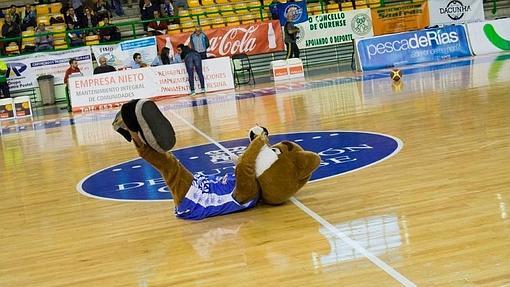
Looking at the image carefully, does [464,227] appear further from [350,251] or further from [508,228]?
[350,251]

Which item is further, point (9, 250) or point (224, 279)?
point (9, 250)

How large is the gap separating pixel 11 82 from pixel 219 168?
1570 centimetres

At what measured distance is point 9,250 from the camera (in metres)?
4.91

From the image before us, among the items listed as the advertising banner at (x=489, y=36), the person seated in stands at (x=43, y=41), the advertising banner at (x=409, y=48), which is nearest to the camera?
the advertising banner at (x=409, y=48)

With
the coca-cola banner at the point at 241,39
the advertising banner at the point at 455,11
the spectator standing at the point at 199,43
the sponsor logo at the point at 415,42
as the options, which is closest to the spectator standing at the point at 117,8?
the coca-cola banner at the point at 241,39

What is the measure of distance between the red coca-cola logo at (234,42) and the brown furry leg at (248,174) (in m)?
16.9

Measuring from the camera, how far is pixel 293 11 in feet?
74.3

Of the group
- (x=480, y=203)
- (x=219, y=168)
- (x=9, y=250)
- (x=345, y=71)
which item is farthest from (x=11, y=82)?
(x=480, y=203)

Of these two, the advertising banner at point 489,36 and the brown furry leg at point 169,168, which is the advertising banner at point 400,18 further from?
the brown furry leg at point 169,168

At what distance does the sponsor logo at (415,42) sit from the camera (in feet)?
67.3

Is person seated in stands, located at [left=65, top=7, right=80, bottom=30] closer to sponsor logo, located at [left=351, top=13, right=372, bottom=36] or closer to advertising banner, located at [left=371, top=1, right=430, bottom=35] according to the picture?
sponsor logo, located at [left=351, top=13, right=372, bottom=36]

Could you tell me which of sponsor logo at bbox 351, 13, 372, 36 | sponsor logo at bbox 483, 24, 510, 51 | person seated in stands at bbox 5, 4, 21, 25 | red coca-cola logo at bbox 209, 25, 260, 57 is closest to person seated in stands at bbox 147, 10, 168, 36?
red coca-cola logo at bbox 209, 25, 260, 57

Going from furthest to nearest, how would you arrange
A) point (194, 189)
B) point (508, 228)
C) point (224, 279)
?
point (194, 189)
point (508, 228)
point (224, 279)

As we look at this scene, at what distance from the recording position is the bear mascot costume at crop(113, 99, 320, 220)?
16.8 ft
